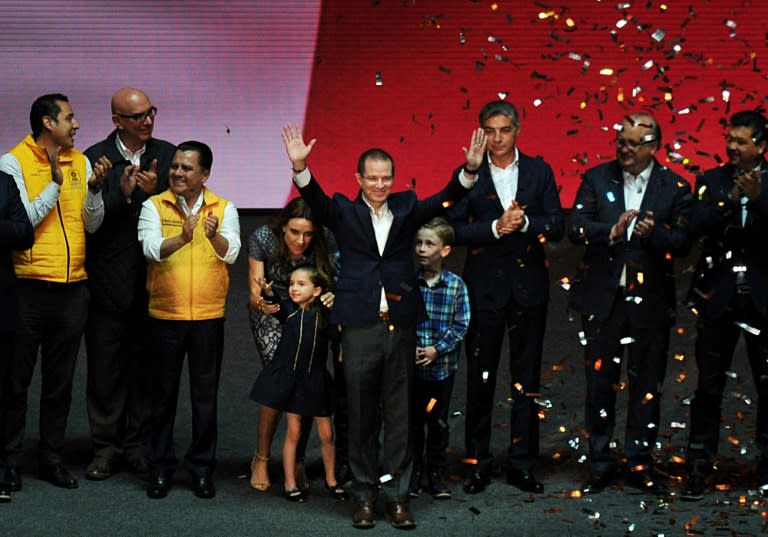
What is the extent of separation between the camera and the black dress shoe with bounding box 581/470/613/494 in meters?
5.43

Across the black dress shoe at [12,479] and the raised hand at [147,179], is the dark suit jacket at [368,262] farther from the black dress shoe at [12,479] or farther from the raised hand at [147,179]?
the black dress shoe at [12,479]

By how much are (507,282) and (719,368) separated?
2.95ft

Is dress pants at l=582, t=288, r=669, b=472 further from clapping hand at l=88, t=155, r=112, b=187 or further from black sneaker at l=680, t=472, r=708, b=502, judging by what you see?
clapping hand at l=88, t=155, r=112, b=187

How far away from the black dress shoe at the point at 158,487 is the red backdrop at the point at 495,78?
3.36 m

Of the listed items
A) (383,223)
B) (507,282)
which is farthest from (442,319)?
(383,223)

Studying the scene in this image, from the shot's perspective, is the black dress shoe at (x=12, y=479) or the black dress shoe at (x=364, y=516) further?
the black dress shoe at (x=12, y=479)

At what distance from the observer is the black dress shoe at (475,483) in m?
5.43

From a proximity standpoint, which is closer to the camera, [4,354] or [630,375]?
[4,354]

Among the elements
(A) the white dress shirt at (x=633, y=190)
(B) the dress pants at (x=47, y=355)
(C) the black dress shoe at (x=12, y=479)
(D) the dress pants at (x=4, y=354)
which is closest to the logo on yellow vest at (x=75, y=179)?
(B) the dress pants at (x=47, y=355)

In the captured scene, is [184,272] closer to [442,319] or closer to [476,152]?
[442,319]

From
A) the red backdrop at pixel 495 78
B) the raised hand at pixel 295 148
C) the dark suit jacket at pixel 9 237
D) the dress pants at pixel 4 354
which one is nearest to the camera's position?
the raised hand at pixel 295 148

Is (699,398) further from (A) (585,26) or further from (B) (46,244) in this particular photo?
(A) (585,26)

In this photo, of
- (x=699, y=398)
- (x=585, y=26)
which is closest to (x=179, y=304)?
(x=699, y=398)

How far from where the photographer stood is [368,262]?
16.7 ft
